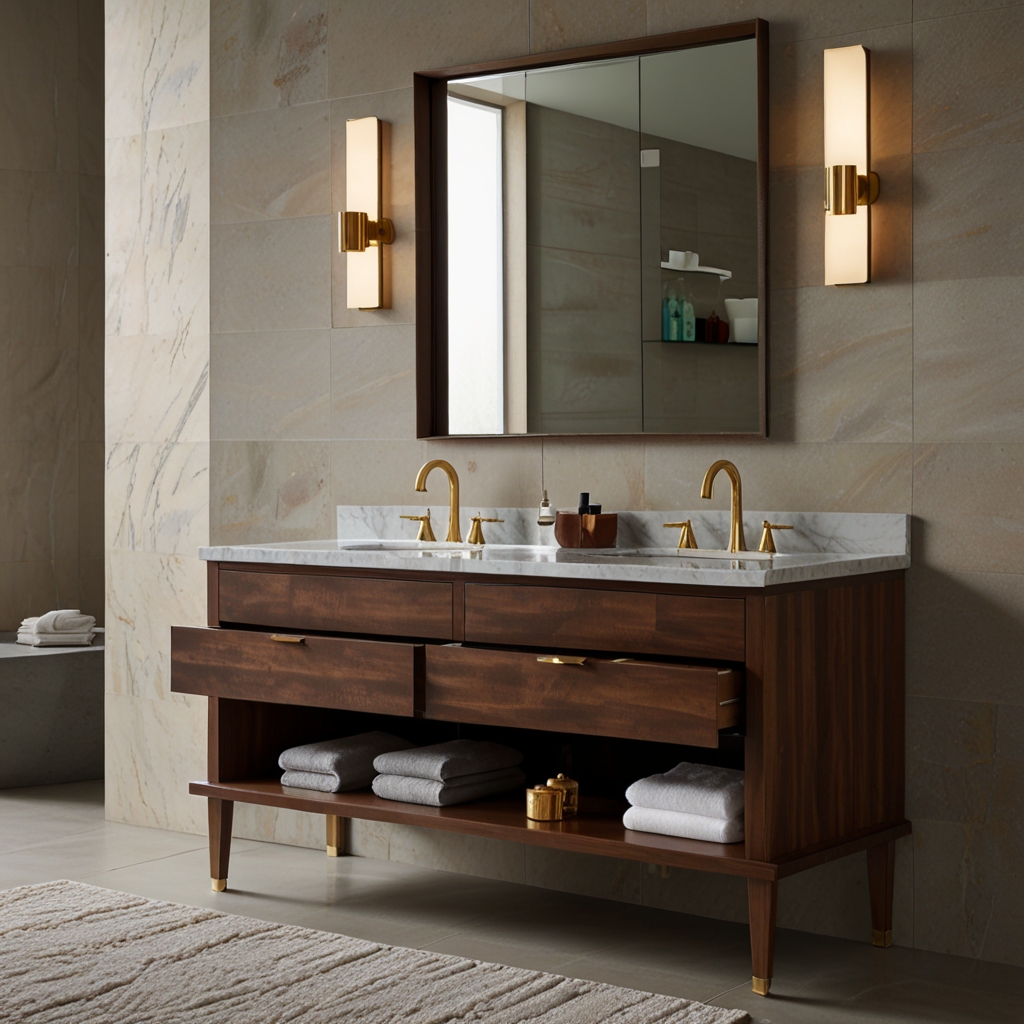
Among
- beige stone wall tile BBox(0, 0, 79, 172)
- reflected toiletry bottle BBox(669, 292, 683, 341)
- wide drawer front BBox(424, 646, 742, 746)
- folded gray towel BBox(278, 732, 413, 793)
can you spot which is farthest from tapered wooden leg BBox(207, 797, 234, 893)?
beige stone wall tile BBox(0, 0, 79, 172)

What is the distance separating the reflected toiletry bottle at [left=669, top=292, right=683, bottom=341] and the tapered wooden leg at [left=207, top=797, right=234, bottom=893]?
1387mm

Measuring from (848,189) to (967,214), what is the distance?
0.23 m

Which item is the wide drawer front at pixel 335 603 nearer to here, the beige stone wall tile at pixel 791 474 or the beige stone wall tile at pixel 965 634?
the beige stone wall tile at pixel 791 474

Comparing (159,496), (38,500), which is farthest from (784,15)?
(38,500)

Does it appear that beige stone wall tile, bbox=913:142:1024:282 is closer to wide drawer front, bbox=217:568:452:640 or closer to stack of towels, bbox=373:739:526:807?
wide drawer front, bbox=217:568:452:640

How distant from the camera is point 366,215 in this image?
3.43 meters

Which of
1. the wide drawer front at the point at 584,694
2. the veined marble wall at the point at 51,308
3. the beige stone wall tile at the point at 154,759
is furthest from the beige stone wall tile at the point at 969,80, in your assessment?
the veined marble wall at the point at 51,308

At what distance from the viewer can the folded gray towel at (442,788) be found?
2877 millimetres

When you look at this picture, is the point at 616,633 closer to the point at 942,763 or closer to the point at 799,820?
the point at 799,820

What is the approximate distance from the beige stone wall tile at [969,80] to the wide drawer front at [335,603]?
4.20 feet

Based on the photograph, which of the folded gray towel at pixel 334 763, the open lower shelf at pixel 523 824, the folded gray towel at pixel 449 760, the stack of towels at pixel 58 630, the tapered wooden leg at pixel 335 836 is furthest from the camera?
the stack of towels at pixel 58 630

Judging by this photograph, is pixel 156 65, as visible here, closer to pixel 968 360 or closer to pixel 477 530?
pixel 477 530

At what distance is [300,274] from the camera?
3596mm

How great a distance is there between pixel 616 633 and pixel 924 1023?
82cm
